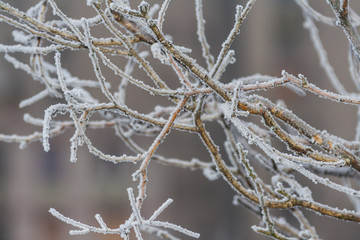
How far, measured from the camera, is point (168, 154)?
58.8 feet

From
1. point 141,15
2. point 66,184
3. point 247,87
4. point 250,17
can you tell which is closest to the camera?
point 141,15

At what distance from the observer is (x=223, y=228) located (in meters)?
17.7

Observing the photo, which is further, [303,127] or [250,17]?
[250,17]

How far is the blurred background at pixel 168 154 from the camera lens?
1681cm

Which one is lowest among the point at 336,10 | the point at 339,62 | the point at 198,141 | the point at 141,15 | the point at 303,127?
the point at 303,127

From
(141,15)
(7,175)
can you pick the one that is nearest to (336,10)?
(141,15)

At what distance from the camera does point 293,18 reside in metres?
17.5

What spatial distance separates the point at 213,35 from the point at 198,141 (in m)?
4.47

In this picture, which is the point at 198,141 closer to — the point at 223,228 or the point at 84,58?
the point at 223,228

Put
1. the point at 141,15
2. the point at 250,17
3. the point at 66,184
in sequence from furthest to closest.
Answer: the point at 250,17 → the point at 66,184 → the point at 141,15

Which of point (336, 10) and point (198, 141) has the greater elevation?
point (198, 141)

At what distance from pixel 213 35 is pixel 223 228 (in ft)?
25.8

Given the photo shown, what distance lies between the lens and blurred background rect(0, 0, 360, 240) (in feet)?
55.2

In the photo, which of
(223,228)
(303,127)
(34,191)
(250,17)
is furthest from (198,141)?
(303,127)
